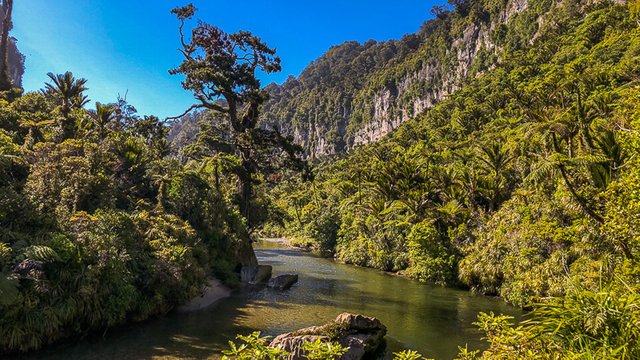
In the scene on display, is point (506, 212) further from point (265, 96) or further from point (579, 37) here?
point (579, 37)

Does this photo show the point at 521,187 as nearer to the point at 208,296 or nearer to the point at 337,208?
the point at 208,296

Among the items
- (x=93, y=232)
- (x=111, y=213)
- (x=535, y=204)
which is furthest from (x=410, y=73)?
(x=93, y=232)

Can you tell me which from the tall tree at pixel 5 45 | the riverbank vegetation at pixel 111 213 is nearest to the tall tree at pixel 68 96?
the riverbank vegetation at pixel 111 213

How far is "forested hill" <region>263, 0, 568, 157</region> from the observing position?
4045 inches

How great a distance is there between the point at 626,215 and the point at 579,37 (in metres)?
71.5

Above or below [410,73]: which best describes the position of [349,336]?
below

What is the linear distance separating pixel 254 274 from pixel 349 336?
52.7 ft

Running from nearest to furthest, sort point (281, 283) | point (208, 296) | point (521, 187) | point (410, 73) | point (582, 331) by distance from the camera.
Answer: point (582, 331) → point (208, 296) → point (281, 283) → point (521, 187) → point (410, 73)

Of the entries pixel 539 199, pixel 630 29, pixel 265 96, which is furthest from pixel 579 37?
pixel 265 96

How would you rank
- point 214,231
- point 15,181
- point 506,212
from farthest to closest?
point 506,212 < point 214,231 < point 15,181

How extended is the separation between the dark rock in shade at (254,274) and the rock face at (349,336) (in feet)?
49.6

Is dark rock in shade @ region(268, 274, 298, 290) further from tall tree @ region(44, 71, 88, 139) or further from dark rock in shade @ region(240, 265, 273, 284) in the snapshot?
tall tree @ region(44, 71, 88, 139)

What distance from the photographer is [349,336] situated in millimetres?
14211

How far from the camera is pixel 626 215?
1068 centimetres
